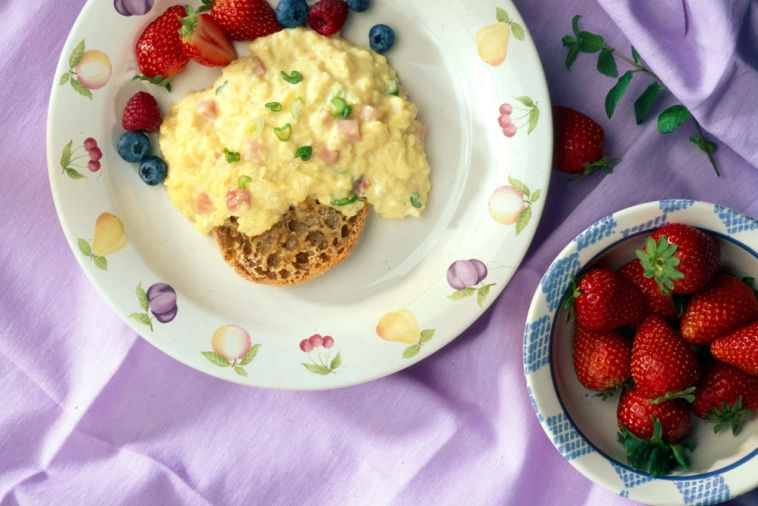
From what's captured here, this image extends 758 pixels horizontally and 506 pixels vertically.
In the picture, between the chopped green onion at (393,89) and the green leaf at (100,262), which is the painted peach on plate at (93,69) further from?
the chopped green onion at (393,89)

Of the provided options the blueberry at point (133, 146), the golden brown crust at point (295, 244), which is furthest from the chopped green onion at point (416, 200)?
the blueberry at point (133, 146)

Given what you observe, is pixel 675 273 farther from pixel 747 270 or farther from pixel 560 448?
pixel 560 448

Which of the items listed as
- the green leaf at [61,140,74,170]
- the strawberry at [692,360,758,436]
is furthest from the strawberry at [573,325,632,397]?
the green leaf at [61,140,74,170]

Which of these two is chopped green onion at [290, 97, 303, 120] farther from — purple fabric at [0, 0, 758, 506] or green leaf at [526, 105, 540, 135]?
purple fabric at [0, 0, 758, 506]

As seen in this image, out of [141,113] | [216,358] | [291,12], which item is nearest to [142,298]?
[216,358]

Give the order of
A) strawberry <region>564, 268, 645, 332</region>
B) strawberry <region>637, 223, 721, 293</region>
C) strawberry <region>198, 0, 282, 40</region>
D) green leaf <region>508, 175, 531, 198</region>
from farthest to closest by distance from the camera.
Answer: green leaf <region>508, 175, 531, 198</region>, strawberry <region>198, 0, 282, 40</region>, strawberry <region>564, 268, 645, 332</region>, strawberry <region>637, 223, 721, 293</region>

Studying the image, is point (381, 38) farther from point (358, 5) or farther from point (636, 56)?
point (636, 56)
